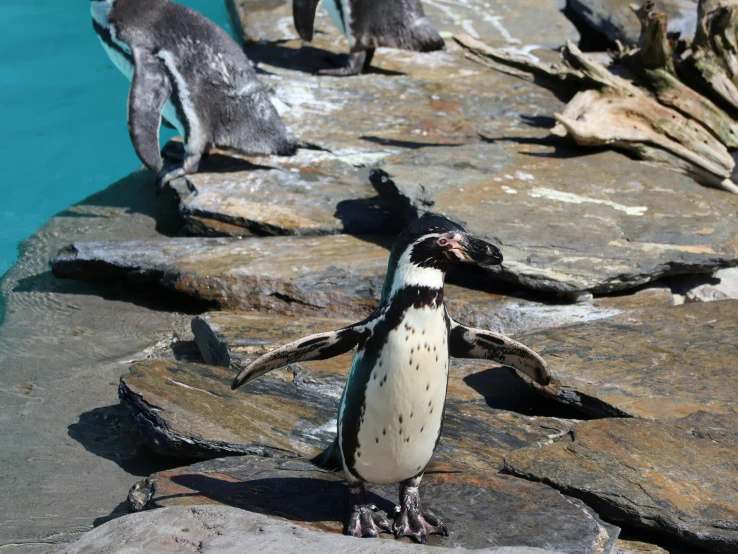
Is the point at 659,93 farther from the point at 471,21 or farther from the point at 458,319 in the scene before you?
the point at 471,21

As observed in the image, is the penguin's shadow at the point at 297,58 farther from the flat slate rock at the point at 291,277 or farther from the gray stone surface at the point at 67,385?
the flat slate rock at the point at 291,277

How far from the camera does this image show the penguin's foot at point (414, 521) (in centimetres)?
264

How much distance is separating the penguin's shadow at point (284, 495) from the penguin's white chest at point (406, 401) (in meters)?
0.17

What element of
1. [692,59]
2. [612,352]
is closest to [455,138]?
[692,59]

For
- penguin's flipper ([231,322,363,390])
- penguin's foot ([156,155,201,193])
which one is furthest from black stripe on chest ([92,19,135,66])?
penguin's flipper ([231,322,363,390])

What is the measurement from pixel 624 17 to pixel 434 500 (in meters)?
7.35

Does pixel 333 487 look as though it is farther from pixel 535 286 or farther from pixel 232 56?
pixel 232 56

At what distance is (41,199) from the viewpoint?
8.10 metres

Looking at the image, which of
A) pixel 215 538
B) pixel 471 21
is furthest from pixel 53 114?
pixel 215 538

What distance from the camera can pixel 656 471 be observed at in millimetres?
3006

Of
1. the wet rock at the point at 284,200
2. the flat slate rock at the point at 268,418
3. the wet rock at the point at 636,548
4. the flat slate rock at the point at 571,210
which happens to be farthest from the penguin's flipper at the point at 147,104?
the wet rock at the point at 636,548

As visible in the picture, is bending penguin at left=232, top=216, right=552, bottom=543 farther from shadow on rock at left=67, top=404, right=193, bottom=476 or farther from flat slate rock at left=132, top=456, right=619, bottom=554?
shadow on rock at left=67, top=404, right=193, bottom=476

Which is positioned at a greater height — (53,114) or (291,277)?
(53,114)

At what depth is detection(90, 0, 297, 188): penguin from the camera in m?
6.31
